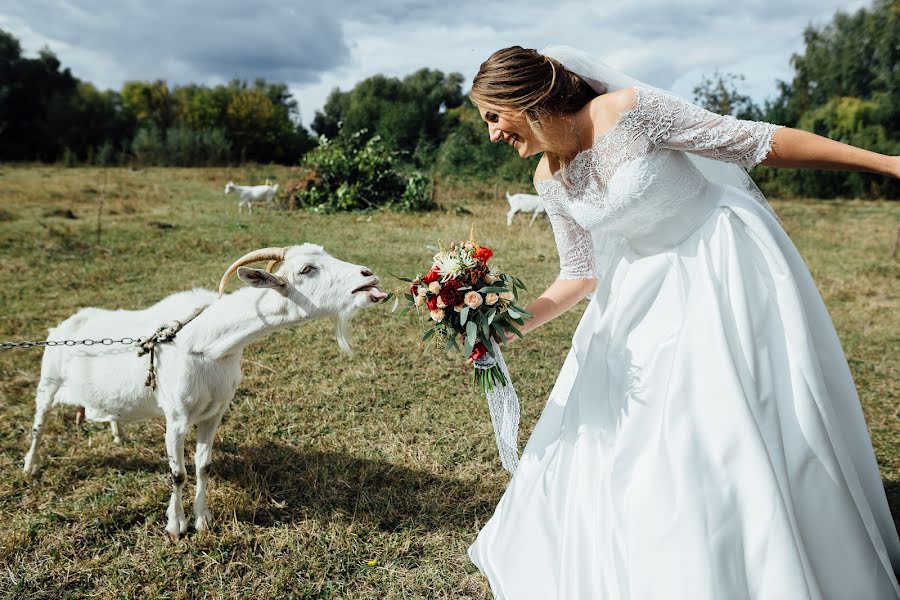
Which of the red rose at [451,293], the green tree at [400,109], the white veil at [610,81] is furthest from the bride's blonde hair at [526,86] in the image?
the green tree at [400,109]

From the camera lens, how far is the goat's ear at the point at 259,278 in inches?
99.0

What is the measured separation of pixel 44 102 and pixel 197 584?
40.5m

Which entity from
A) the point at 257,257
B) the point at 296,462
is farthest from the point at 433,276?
the point at 296,462

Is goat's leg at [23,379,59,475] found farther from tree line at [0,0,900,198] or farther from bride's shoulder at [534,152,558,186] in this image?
tree line at [0,0,900,198]

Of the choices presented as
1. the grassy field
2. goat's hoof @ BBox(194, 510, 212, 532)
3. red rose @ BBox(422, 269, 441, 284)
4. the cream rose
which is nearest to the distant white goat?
the grassy field

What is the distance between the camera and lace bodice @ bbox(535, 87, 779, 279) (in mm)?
2180

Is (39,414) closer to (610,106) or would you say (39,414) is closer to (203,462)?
(203,462)

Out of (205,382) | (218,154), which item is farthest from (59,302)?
(218,154)

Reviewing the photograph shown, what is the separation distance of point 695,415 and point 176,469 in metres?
2.48

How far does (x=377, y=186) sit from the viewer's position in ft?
51.4

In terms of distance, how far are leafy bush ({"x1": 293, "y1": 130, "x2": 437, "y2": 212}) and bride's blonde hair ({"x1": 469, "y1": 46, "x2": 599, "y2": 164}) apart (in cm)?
1279

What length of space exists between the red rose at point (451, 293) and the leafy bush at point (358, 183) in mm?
12845

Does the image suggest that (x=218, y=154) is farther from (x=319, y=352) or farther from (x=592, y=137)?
(x=592, y=137)

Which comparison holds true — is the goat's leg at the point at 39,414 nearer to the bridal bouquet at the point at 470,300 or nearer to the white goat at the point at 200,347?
the white goat at the point at 200,347
